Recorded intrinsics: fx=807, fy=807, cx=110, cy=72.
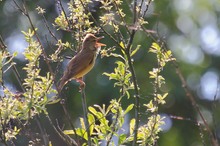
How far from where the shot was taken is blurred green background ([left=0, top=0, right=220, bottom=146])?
14.9 m

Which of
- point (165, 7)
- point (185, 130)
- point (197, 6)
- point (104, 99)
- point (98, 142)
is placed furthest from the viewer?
point (197, 6)

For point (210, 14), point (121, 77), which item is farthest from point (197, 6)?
point (121, 77)

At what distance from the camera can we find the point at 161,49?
17.0 feet

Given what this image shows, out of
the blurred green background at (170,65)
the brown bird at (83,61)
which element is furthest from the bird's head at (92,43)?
the blurred green background at (170,65)

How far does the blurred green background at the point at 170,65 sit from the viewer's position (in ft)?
49.0

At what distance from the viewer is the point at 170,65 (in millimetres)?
14586

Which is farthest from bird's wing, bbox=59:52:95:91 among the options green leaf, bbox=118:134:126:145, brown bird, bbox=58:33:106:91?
green leaf, bbox=118:134:126:145

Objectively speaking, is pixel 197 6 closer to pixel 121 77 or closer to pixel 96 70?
pixel 96 70

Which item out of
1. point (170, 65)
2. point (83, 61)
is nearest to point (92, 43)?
point (83, 61)

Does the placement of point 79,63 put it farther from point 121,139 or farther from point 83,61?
point 121,139

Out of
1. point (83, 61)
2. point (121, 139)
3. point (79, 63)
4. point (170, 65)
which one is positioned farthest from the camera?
point (170, 65)

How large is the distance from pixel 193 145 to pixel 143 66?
1.87m

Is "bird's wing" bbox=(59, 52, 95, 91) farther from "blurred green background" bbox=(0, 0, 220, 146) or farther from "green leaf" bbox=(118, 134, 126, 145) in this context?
"blurred green background" bbox=(0, 0, 220, 146)

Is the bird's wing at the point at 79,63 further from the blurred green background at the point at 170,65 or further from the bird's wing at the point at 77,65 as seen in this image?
the blurred green background at the point at 170,65
